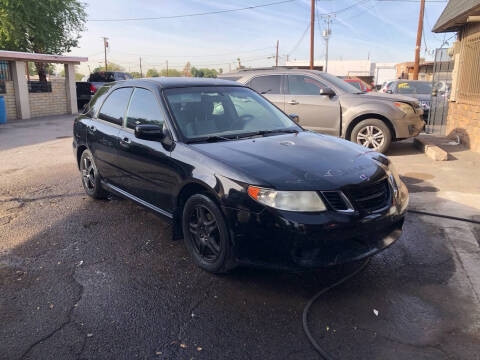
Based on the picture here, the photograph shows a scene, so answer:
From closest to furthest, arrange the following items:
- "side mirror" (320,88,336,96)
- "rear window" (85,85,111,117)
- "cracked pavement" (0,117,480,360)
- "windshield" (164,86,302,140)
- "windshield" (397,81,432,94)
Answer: "cracked pavement" (0,117,480,360), "windshield" (164,86,302,140), "rear window" (85,85,111,117), "side mirror" (320,88,336,96), "windshield" (397,81,432,94)

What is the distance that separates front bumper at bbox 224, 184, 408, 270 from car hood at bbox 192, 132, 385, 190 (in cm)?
25

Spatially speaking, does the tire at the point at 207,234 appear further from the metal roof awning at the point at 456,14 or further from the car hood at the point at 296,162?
the metal roof awning at the point at 456,14

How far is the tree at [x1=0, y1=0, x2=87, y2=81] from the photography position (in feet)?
73.8

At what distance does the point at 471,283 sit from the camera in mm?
3484

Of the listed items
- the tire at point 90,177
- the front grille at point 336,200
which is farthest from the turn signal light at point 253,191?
the tire at point 90,177

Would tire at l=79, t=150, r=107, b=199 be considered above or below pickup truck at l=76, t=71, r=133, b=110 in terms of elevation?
below

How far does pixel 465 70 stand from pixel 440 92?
1920 mm

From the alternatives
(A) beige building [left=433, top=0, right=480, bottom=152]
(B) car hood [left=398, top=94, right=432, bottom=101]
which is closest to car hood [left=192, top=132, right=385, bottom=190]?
(A) beige building [left=433, top=0, right=480, bottom=152]

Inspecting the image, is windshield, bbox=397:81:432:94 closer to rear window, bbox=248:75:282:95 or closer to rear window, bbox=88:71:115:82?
rear window, bbox=248:75:282:95

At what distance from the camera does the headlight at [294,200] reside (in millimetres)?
3008

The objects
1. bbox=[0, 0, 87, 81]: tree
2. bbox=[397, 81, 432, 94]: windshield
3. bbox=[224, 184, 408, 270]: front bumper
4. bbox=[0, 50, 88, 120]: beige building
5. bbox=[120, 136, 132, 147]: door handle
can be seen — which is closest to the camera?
bbox=[224, 184, 408, 270]: front bumper

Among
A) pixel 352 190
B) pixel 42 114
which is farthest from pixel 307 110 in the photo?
pixel 42 114

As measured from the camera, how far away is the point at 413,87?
14828mm

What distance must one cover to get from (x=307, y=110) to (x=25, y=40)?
21461 millimetres
